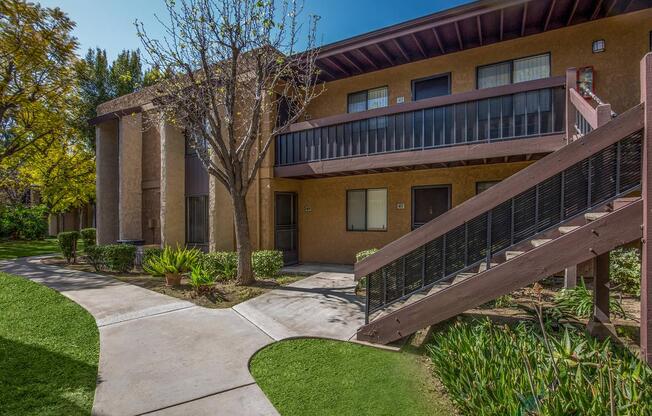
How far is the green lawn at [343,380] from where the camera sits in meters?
3.41

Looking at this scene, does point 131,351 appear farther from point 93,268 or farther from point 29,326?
point 93,268

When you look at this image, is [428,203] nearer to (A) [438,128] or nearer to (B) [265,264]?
(A) [438,128]

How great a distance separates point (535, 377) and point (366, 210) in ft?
27.9

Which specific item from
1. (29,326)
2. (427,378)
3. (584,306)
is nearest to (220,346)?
(427,378)

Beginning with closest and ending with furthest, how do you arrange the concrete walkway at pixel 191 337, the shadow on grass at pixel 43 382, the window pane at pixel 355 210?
1. the shadow on grass at pixel 43 382
2. the concrete walkway at pixel 191 337
3. the window pane at pixel 355 210

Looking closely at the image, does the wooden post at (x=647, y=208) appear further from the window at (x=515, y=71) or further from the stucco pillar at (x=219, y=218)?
the stucco pillar at (x=219, y=218)

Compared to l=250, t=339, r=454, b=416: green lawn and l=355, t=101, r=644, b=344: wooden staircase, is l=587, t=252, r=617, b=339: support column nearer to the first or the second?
l=355, t=101, r=644, b=344: wooden staircase

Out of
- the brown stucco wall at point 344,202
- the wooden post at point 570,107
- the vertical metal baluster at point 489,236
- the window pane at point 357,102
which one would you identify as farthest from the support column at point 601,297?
the window pane at point 357,102

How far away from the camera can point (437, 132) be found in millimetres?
8352

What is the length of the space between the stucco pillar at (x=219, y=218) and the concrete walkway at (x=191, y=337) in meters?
3.16

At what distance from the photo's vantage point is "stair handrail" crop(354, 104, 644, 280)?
3666 mm

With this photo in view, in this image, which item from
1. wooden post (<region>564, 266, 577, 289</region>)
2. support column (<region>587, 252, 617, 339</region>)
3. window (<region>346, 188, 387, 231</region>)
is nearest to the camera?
support column (<region>587, 252, 617, 339</region>)

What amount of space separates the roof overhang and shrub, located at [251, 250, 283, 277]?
6.13 metres

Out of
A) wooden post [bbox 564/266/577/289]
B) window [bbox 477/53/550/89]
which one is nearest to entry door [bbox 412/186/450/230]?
window [bbox 477/53/550/89]
